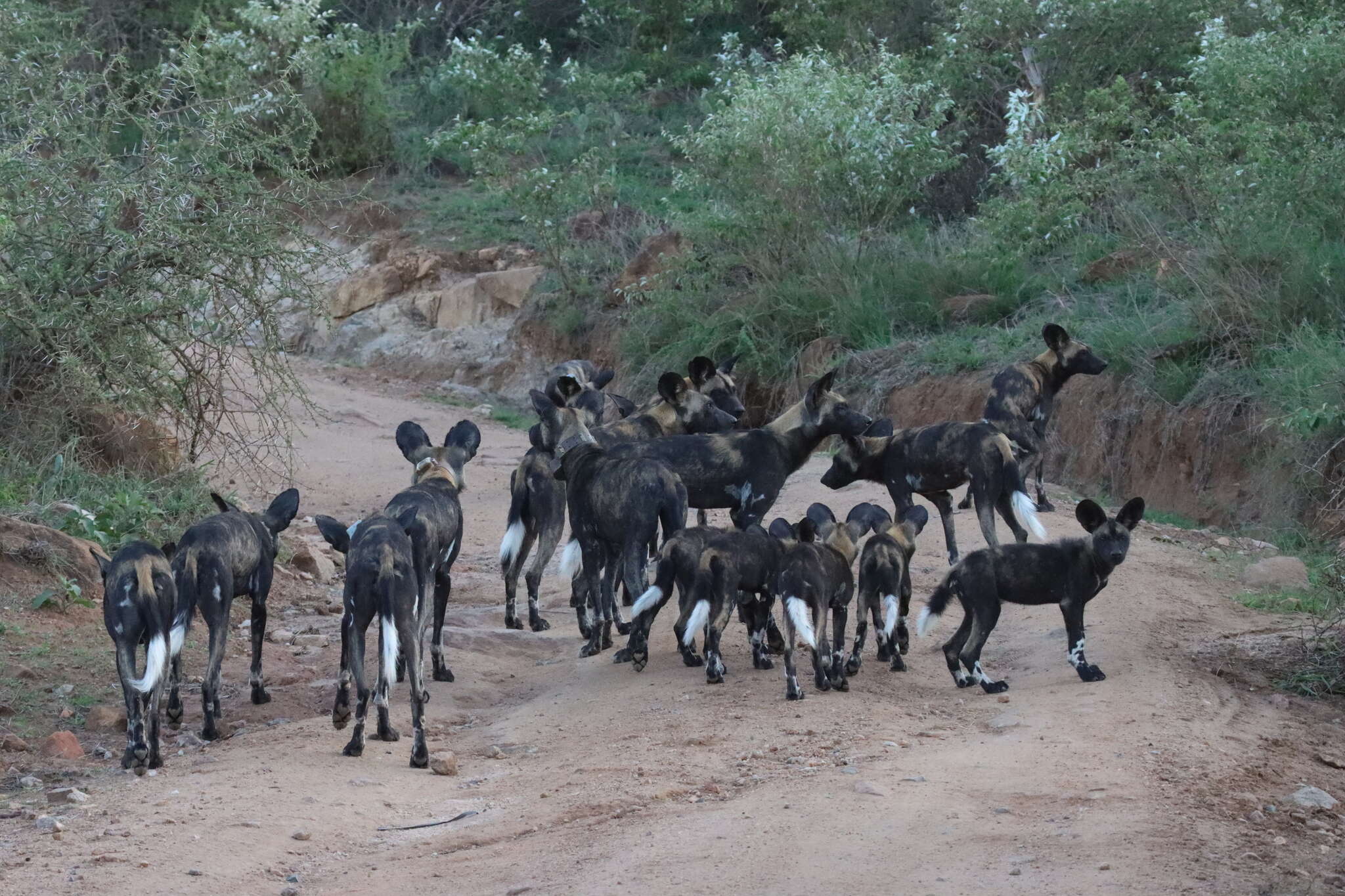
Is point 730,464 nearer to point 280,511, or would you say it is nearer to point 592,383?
point 592,383

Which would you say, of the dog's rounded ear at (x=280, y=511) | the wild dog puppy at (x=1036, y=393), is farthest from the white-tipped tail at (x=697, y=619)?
the wild dog puppy at (x=1036, y=393)

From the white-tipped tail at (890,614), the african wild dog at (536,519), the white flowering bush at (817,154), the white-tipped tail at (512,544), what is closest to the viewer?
the white-tipped tail at (890,614)

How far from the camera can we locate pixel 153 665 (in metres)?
5.87

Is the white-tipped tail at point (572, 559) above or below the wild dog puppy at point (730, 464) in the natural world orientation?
below

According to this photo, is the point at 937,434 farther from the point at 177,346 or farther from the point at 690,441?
the point at 177,346

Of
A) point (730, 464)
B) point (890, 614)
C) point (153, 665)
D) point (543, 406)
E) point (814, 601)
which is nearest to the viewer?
point (153, 665)

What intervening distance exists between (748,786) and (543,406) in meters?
3.86

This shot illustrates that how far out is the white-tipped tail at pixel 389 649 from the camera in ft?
19.3

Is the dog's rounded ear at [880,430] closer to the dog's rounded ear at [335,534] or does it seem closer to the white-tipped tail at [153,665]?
the dog's rounded ear at [335,534]

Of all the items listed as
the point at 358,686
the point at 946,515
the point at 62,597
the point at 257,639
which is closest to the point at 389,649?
the point at 358,686

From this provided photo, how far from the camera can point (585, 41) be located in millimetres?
26906

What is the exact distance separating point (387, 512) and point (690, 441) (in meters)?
2.21

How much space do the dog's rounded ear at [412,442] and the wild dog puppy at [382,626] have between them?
1603mm

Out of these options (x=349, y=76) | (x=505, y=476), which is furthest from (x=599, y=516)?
(x=349, y=76)
